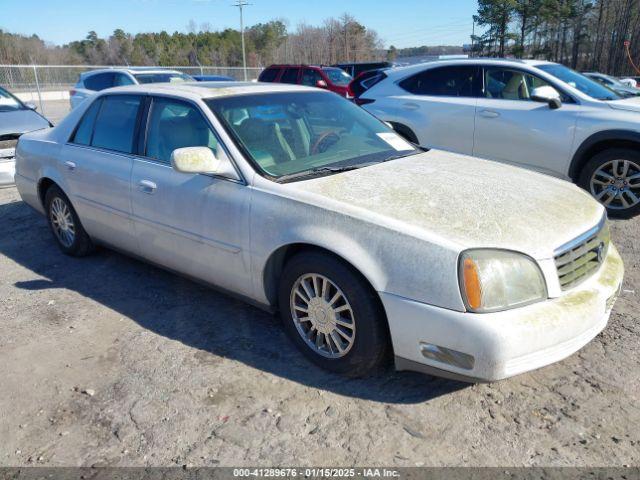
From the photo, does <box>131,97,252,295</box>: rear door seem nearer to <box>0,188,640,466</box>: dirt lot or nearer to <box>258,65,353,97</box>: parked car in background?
<box>0,188,640,466</box>: dirt lot

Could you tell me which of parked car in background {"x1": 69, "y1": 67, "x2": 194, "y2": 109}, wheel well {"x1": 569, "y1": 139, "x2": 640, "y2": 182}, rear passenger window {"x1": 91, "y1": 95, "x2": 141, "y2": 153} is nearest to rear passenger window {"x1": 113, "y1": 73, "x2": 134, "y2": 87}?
parked car in background {"x1": 69, "y1": 67, "x2": 194, "y2": 109}

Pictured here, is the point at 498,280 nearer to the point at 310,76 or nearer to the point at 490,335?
the point at 490,335

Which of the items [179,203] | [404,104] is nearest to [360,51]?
[404,104]

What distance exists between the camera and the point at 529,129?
A: 604 cm

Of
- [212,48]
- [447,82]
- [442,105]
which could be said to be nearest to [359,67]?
[447,82]

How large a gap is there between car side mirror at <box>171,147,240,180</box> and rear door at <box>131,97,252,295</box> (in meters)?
0.09

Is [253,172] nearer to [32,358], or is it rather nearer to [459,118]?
[32,358]

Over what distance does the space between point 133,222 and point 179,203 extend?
646 mm

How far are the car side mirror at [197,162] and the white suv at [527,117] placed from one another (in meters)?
3.45

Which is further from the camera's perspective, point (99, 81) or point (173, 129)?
point (99, 81)

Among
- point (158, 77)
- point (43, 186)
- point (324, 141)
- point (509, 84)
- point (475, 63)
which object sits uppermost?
point (475, 63)

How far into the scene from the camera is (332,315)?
2.94 metres

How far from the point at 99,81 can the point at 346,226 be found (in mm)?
12392

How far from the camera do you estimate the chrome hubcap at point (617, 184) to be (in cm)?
553
